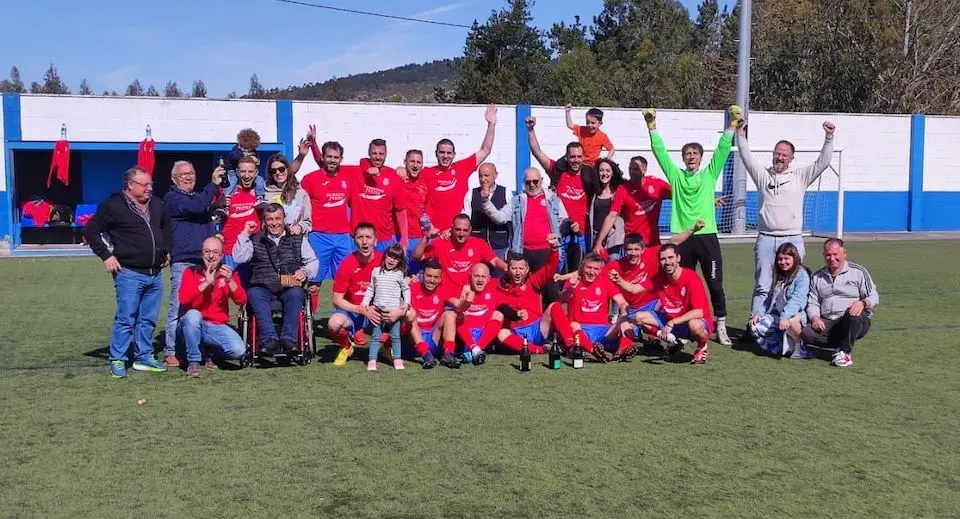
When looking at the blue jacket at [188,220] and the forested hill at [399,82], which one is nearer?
the blue jacket at [188,220]

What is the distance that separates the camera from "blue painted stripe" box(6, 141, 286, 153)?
61.3ft

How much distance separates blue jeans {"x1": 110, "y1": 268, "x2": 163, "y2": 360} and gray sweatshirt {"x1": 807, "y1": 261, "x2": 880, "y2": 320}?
5.16 m

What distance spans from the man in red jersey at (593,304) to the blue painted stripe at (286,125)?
13.6 meters

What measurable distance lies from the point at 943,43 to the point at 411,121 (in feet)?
70.1

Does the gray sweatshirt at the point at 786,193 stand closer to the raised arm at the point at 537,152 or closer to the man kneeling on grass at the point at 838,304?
the man kneeling on grass at the point at 838,304

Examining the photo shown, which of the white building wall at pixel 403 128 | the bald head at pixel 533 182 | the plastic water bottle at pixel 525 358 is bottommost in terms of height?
the plastic water bottle at pixel 525 358

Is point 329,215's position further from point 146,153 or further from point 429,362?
point 146,153

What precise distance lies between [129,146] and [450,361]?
1463 centimetres

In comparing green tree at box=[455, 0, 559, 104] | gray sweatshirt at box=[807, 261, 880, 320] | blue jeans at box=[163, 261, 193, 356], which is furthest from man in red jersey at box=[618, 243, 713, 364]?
green tree at box=[455, 0, 559, 104]

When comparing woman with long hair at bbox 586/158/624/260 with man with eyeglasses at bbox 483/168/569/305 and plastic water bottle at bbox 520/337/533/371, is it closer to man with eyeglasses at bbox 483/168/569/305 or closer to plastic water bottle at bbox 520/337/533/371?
man with eyeglasses at bbox 483/168/569/305

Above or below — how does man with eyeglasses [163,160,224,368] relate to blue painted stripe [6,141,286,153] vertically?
below

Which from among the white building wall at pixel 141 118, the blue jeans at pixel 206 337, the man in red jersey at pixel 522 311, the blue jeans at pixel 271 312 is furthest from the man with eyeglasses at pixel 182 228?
the white building wall at pixel 141 118

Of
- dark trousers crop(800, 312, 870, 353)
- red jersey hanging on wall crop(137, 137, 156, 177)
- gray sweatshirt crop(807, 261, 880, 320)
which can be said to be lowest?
dark trousers crop(800, 312, 870, 353)

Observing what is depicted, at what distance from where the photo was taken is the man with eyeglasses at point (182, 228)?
6.87 metres
